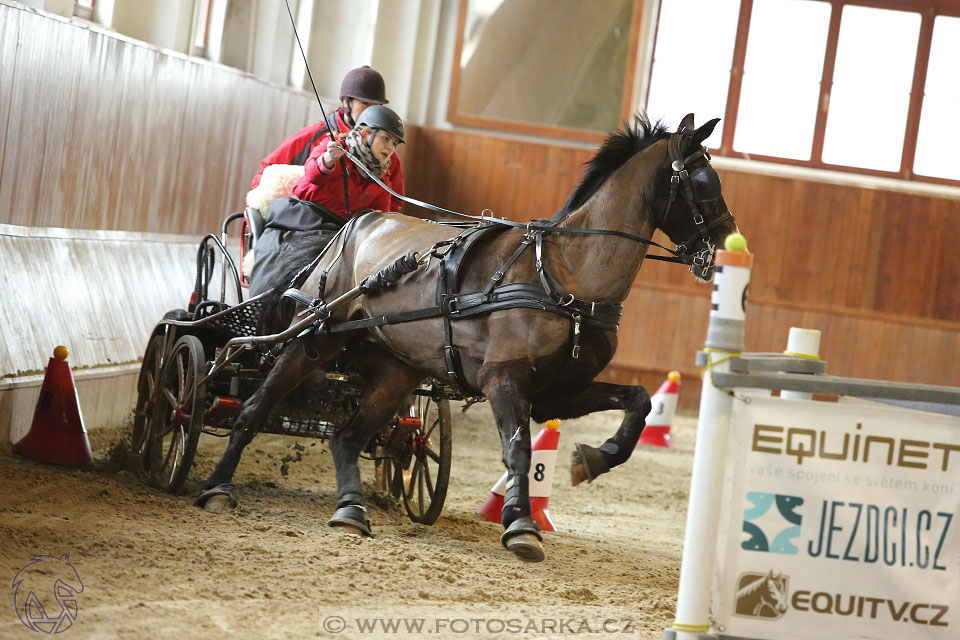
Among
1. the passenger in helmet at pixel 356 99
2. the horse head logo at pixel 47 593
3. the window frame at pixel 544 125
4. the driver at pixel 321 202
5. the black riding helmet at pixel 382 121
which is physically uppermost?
the window frame at pixel 544 125

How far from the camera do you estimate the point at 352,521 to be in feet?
15.6

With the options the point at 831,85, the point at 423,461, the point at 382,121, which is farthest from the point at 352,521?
the point at 831,85

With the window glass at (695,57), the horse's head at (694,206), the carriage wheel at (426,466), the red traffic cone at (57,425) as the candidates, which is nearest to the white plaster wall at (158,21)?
the red traffic cone at (57,425)

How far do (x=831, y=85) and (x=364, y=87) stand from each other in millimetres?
7879

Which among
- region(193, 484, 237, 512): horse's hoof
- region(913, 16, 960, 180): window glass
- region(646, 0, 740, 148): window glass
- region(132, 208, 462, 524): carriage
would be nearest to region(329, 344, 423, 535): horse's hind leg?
region(132, 208, 462, 524): carriage

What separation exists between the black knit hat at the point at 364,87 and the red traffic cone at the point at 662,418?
14.6ft

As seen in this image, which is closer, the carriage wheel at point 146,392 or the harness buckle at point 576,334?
the harness buckle at point 576,334

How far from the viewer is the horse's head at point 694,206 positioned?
4.45 metres

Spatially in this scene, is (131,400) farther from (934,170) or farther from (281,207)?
(934,170)

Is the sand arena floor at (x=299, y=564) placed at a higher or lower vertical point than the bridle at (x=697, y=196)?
lower

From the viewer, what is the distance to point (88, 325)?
641cm

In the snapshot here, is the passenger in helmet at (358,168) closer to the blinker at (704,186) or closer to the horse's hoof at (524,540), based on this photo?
the blinker at (704,186)

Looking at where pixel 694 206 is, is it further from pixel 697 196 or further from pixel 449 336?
pixel 449 336

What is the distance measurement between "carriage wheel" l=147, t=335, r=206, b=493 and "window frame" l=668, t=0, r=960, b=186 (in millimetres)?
8270
